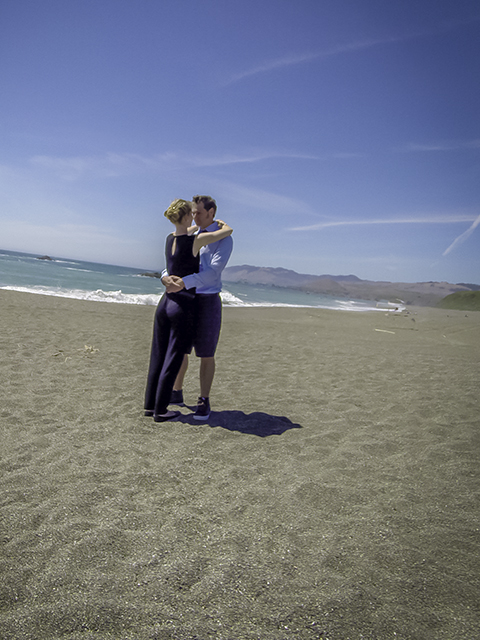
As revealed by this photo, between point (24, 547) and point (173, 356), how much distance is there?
6.74 ft

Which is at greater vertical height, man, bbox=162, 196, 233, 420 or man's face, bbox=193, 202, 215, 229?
man's face, bbox=193, 202, 215, 229

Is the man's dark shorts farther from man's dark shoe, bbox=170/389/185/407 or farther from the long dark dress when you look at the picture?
man's dark shoe, bbox=170/389/185/407

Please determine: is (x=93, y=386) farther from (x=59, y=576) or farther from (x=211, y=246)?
(x=59, y=576)

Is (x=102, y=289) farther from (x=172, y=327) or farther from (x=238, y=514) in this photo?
(x=238, y=514)

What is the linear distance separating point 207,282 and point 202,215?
2.26ft

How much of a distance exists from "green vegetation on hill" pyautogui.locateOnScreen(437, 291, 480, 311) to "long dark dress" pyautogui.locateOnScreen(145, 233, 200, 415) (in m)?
39.8

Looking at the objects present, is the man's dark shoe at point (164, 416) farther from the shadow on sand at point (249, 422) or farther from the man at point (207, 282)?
the man at point (207, 282)

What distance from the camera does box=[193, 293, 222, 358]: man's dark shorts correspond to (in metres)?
3.81

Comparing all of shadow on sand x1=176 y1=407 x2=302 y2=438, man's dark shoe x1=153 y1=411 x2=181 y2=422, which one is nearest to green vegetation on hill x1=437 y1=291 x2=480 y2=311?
shadow on sand x1=176 y1=407 x2=302 y2=438

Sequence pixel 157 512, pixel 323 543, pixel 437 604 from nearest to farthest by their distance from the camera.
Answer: pixel 437 604 → pixel 323 543 → pixel 157 512

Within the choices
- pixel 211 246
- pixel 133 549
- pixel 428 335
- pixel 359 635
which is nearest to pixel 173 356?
pixel 211 246

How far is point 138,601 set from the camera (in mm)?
1727

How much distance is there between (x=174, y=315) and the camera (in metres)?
3.76

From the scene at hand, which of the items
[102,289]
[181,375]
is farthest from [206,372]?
[102,289]
